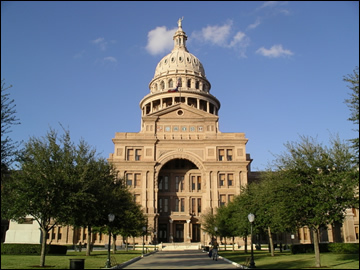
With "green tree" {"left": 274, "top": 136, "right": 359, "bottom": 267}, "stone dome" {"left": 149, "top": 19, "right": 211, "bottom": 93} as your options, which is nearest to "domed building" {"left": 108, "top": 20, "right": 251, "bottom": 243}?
"stone dome" {"left": 149, "top": 19, "right": 211, "bottom": 93}

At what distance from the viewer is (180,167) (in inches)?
2963

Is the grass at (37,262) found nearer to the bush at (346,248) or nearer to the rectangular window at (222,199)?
the bush at (346,248)

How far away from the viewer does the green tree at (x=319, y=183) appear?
24.2m

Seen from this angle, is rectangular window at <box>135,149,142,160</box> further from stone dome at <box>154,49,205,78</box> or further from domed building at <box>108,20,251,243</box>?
stone dome at <box>154,49,205,78</box>

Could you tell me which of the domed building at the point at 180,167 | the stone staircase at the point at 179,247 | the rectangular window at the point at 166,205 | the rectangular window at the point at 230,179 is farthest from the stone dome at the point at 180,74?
the stone staircase at the point at 179,247

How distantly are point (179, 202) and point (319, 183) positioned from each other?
4803cm

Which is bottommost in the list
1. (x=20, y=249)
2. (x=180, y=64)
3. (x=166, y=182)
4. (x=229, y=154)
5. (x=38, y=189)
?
(x=20, y=249)

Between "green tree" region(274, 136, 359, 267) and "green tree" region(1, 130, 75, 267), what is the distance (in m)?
15.8

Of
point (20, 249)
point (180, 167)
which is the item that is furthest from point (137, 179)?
point (20, 249)

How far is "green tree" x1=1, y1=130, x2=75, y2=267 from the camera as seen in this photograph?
23781 mm

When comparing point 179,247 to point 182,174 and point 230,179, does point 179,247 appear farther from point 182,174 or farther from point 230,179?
point 182,174

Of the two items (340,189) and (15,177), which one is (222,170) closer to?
(340,189)

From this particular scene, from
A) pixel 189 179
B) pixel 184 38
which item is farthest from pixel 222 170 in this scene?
pixel 184 38

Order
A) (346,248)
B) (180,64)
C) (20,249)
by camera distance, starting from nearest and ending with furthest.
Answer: (20,249)
(346,248)
(180,64)
